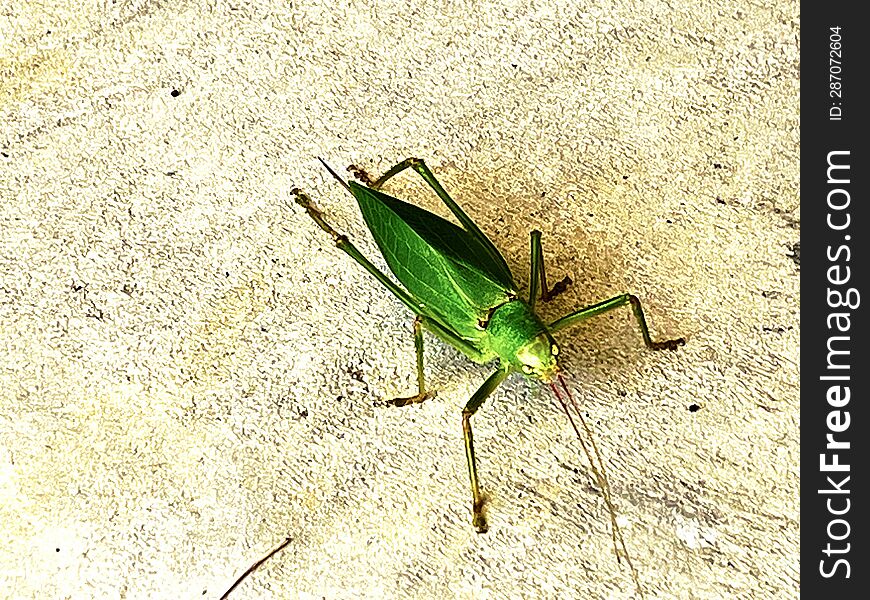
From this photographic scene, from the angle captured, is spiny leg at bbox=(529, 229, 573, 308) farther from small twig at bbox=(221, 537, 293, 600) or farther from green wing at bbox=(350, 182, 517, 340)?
small twig at bbox=(221, 537, 293, 600)

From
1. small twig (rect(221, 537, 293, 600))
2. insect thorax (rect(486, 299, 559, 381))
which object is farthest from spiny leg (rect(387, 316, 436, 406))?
small twig (rect(221, 537, 293, 600))

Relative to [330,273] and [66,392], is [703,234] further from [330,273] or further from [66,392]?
[66,392]

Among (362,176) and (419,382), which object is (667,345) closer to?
(419,382)

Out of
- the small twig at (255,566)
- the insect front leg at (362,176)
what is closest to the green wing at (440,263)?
the insect front leg at (362,176)

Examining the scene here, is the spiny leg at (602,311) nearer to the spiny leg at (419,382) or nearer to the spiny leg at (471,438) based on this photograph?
the spiny leg at (471,438)
